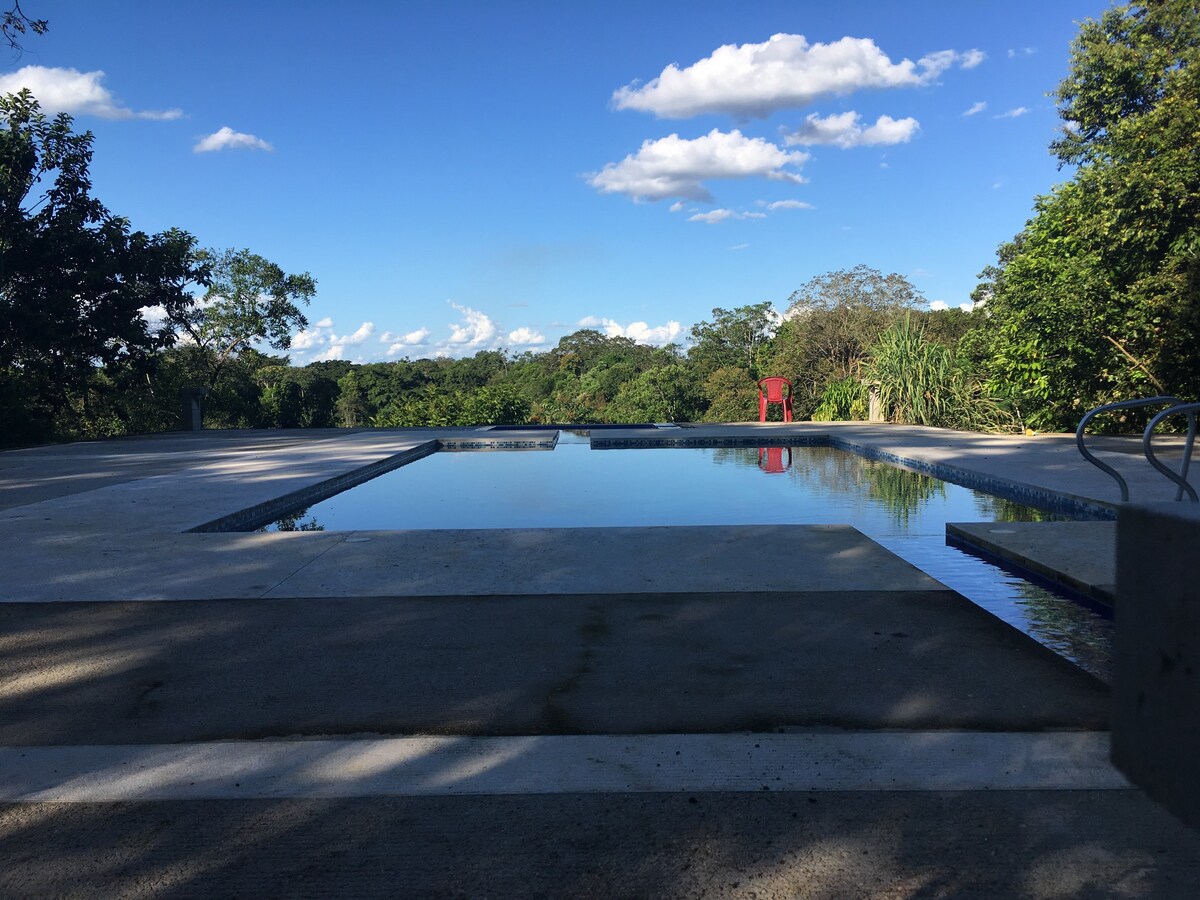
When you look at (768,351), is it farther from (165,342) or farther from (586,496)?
(586,496)

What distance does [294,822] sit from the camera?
2.08 metres

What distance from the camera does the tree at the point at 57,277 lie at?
14.5 meters

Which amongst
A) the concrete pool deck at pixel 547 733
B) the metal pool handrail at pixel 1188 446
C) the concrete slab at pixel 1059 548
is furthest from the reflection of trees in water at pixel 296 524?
the metal pool handrail at pixel 1188 446

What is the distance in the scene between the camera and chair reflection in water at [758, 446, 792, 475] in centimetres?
1055

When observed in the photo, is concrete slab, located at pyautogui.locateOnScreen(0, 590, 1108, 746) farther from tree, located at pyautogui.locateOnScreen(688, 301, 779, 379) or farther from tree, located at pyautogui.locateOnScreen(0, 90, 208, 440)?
tree, located at pyautogui.locateOnScreen(688, 301, 779, 379)

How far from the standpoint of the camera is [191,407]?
1856 cm

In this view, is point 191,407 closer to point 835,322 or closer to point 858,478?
point 858,478

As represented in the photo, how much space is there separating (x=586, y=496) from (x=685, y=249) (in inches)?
1223

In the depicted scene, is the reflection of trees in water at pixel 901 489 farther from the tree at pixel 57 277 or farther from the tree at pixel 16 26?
the tree at pixel 57 277

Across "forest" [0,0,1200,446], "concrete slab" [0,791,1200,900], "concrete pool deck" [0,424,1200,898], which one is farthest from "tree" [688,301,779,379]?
"concrete slab" [0,791,1200,900]

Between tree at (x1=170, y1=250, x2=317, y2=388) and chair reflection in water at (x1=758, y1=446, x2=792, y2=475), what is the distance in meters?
17.4

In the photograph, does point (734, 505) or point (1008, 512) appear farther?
point (734, 505)

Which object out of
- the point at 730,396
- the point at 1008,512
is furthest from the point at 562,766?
the point at 730,396

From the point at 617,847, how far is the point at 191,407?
750 inches
